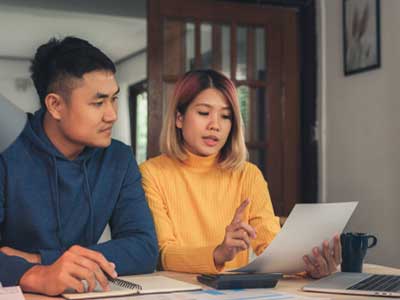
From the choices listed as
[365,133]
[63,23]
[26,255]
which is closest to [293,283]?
[26,255]

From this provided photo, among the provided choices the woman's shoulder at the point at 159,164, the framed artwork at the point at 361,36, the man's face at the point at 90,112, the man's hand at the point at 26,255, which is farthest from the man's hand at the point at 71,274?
the framed artwork at the point at 361,36

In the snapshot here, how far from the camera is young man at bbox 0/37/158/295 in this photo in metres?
1.56

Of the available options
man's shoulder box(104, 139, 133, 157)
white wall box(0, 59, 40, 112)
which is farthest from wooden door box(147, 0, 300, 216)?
white wall box(0, 59, 40, 112)

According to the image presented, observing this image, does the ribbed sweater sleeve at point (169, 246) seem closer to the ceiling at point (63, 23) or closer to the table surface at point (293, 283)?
the table surface at point (293, 283)

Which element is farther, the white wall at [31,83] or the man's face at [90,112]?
the white wall at [31,83]

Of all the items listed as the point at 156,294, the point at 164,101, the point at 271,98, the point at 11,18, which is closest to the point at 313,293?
the point at 156,294

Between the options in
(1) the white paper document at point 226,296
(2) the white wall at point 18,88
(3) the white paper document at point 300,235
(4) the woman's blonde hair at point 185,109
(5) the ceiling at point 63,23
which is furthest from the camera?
(2) the white wall at point 18,88

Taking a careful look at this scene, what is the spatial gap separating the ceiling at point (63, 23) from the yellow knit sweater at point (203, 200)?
3499 millimetres

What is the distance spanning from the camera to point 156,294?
1.22 meters

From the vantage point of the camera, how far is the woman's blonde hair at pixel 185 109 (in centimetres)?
194

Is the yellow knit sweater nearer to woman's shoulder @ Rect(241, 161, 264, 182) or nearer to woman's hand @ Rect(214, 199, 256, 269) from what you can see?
woman's shoulder @ Rect(241, 161, 264, 182)

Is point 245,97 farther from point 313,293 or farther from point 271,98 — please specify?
point 313,293

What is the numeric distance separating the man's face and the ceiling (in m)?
3.70

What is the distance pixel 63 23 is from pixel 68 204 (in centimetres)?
431
